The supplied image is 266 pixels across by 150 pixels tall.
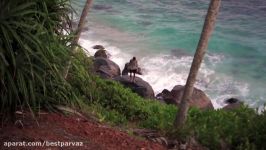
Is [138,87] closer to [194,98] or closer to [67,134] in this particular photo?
[194,98]

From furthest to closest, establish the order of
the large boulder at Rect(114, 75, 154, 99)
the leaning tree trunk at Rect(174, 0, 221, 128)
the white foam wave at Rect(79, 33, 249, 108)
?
1. the white foam wave at Rect(79, 33, 249, 108)
2. the large boulder at Rect(114, 75, 154, 99)
3. the leaning tree trunk at Rect(174, 0, 221, 128)

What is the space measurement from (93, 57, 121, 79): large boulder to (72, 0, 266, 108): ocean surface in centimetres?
189

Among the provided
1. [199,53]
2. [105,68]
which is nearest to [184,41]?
[105,68]

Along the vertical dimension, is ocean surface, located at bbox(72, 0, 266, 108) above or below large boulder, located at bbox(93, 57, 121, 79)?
above

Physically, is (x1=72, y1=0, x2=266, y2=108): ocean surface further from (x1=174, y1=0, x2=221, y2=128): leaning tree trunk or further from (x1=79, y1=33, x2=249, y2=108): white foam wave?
(x1=174, y1=0, x2=221, y2=128): leaning tree trunk

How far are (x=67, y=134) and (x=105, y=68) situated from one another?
1519cm

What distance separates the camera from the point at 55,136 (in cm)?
677

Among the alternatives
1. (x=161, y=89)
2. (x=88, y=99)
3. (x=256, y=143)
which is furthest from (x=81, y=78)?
(x=161, y=89)

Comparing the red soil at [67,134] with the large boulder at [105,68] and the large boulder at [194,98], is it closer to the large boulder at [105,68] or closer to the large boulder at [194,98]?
the large boulder at [194,98]

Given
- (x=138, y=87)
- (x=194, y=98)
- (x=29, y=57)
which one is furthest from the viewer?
(x=138, y=87)

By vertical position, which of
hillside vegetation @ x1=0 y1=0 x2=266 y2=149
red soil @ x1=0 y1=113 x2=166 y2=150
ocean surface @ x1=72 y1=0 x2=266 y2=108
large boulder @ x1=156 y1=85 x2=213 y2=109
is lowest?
red soil @ x1=0 y1=113 x2=166 y2=150

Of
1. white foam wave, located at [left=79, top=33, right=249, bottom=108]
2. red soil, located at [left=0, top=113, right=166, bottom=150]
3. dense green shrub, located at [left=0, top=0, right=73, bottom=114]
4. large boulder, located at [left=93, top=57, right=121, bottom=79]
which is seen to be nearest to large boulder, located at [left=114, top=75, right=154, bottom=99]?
large boulder, located at [left=93, top=57, right=121, bottom=79]

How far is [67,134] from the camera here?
6992 mm

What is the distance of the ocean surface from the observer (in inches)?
934
